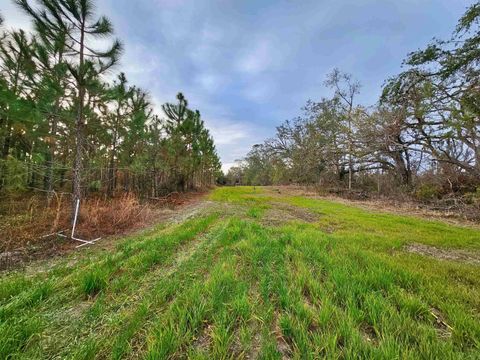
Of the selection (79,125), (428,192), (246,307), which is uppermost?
(79,125)

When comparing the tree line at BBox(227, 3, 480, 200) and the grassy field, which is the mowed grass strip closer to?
the grassy field

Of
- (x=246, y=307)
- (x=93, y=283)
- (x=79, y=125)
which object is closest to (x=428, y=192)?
(x=246, y=307)

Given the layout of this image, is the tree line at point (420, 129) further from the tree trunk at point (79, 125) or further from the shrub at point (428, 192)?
the tree trunk at point (79, 125)

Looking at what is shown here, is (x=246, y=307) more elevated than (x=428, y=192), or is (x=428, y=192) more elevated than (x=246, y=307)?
(x=428, y=192)

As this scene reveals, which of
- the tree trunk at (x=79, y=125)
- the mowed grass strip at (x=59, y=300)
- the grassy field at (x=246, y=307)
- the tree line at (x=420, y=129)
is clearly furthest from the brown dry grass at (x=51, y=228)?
the tree line at (x=420, y=129)

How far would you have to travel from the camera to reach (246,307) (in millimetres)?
2082

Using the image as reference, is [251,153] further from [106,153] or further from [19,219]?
[19,219]

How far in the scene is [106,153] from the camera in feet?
44.2

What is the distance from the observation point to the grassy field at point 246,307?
1599mm

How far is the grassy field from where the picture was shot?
1.60 m

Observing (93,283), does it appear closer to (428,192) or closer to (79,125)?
(79,125)

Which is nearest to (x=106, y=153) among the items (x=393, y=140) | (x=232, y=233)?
(x=232, y=233)

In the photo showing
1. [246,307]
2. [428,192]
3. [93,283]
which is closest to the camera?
[246,307]

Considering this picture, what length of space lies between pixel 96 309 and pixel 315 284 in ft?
8.40
